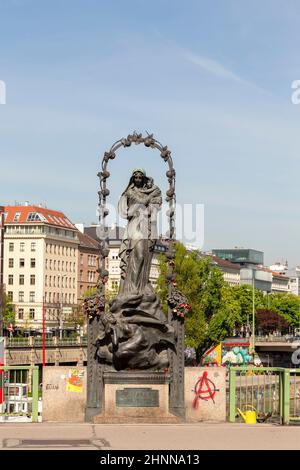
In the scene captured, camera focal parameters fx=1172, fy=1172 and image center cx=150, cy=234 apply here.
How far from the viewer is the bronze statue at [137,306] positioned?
105 feet

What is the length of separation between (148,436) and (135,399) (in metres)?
5.14

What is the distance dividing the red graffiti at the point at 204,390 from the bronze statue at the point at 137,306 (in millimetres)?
1260

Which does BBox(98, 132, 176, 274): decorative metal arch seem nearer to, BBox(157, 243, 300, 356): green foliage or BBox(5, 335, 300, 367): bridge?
BBox(157, 243, 300, 356): green foliage

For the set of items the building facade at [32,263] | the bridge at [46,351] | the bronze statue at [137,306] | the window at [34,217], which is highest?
the window at [34,217]

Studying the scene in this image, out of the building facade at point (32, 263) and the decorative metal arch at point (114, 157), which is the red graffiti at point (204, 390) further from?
the building facade at point (32, 263)

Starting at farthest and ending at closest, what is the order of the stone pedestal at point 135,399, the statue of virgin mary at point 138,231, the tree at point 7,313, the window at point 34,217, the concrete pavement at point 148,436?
the window at point 34,217 → the tree at point 7,313 → the statue of virgin mary at point 138,231 → the stone pedestal at point 135,399 → the concrete pavement at point 148,436

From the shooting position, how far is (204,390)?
33.1 m

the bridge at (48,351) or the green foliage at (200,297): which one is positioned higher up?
the green foliage at (200,297)

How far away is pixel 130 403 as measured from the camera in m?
31.7

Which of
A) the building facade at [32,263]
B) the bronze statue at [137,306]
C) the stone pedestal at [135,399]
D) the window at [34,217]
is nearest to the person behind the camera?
the stone pedestal at [135,399]

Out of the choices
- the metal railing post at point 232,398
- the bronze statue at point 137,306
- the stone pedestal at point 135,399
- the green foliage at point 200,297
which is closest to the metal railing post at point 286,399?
the metal railing post at point 232,398

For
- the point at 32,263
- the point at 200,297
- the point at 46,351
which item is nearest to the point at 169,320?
the point at 200,297

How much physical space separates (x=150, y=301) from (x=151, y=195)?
318 centimetres
